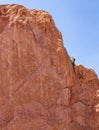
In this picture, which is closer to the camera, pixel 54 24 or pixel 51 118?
pixel 51 118

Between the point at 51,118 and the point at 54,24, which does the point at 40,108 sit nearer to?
the point at 51,118

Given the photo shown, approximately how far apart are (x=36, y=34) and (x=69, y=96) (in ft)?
15.4

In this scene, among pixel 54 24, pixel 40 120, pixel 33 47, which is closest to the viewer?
pixel 40 120

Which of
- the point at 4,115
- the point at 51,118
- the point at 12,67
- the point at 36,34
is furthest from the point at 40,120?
the point at 36,34

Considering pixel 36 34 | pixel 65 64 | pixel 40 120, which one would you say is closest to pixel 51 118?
pixel 40 120

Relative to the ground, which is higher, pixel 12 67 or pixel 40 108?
pixel 12 67

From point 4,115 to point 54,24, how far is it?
759cm

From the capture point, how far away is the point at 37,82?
23.8 metres

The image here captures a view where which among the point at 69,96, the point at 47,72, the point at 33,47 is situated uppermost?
the point at 33,47

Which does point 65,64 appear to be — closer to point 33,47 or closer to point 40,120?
point 33,47

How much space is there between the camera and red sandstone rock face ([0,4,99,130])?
23.0m

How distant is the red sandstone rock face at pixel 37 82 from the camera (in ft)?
75.5

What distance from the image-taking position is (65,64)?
24.5 meters

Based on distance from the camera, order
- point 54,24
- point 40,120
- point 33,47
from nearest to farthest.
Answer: point 40,120 < point 33,47 < point 54,24
